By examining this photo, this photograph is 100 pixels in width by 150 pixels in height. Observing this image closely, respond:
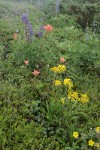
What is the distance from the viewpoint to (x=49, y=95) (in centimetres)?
545

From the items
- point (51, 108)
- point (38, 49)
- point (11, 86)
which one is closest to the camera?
point (51, 108)

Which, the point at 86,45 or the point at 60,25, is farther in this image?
the point at 60,25

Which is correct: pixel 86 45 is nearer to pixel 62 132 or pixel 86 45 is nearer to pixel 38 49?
pixel 38 49

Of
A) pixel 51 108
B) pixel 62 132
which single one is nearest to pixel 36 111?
pixel 51 108

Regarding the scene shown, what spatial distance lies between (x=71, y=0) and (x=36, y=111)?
6.95 meters

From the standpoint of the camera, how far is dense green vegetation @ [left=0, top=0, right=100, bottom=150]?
4477mm

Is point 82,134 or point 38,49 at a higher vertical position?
point 38,49

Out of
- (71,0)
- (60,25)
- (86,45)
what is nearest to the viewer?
(86,45)

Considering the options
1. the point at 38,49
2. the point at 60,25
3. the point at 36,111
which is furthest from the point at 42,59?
the point at 60,25

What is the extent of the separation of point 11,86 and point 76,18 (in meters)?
5.30

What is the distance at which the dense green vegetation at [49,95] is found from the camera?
4477 millimetres

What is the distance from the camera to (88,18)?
32.6 ft

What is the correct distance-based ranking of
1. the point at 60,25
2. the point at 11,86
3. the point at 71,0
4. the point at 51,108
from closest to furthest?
the point at 51,108 → the point at 11,86 → the point at 60,25 → the point at 71,0

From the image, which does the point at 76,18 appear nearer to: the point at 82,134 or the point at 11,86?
the point at 11,86
